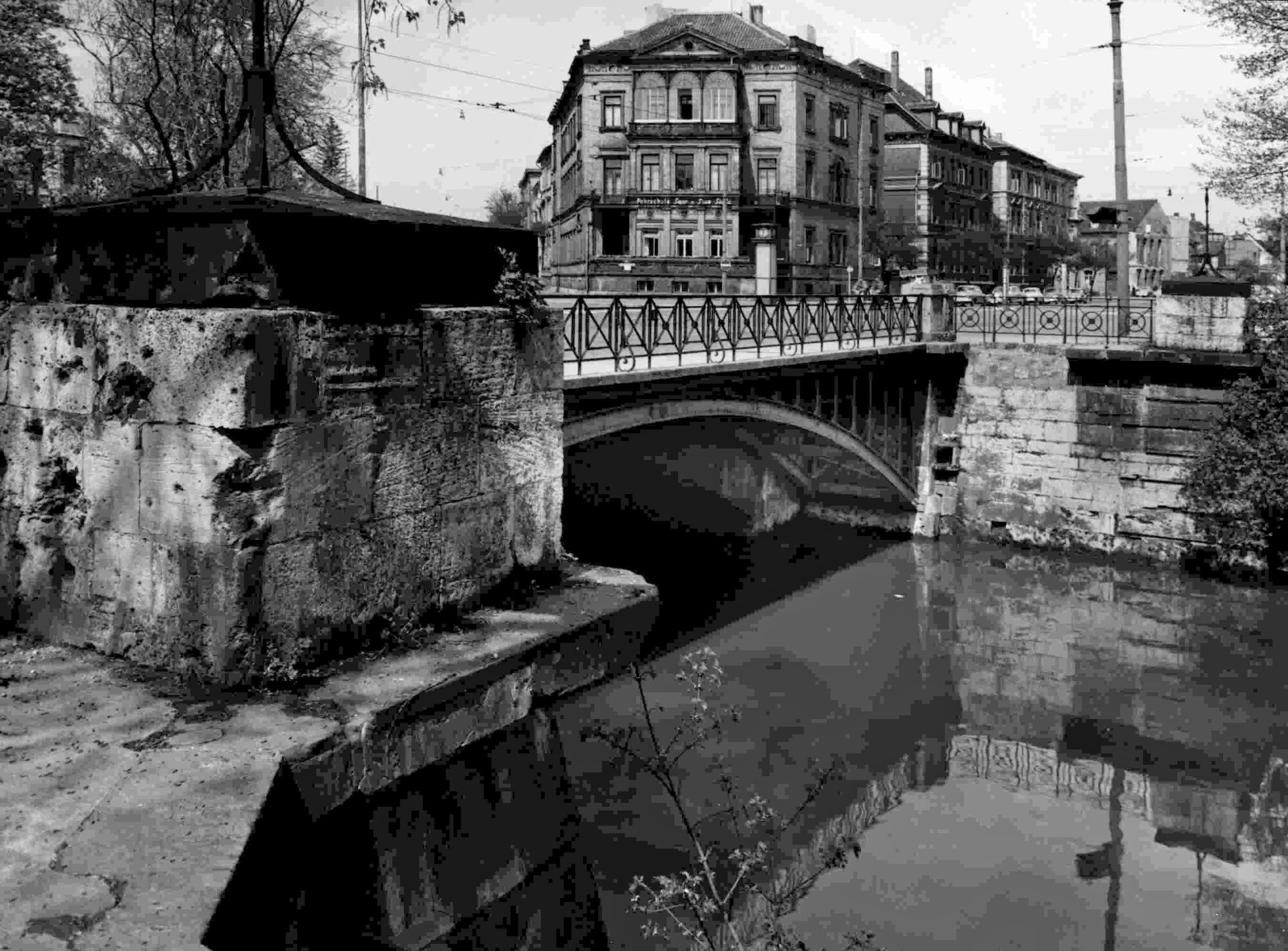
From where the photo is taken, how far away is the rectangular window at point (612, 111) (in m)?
55.8

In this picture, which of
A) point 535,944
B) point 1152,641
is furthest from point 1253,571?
point 535,944

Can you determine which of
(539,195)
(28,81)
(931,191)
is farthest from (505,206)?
(28,81)

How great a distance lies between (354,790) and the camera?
2.84 m

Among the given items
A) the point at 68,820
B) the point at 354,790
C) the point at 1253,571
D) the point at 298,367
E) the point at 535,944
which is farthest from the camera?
the point at 1253,571

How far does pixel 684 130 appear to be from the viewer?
55219 mm

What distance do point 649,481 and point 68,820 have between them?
27.2 meters

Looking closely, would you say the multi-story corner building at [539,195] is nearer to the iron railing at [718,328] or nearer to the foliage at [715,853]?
the iron railing at [718,328]

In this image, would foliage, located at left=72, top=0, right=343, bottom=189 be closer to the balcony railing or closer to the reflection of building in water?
the reflection of building in water

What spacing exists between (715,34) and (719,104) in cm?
430

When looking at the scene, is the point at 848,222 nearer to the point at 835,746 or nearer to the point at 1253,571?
the point at 1253,571

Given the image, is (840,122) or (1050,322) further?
(840,122)

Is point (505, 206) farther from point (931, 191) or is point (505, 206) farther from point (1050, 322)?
point (1050, 322)

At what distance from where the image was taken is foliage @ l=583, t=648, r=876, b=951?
482cm

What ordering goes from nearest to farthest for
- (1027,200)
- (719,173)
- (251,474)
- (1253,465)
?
(251,474), (1253,465), (719,173), (1027,200)
